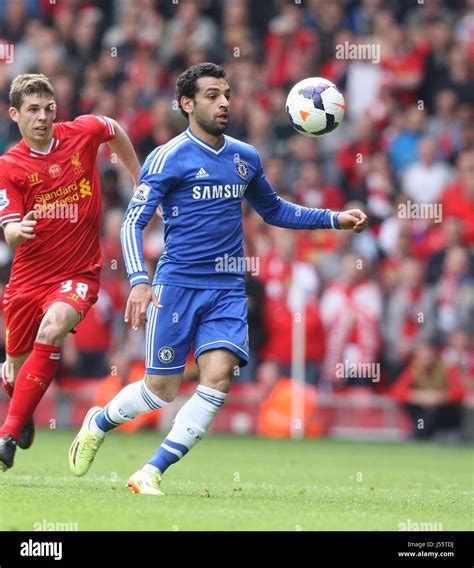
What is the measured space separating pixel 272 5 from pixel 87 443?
12790 mm

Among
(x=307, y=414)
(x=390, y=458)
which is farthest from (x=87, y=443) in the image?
Answer: (x=307, y=414)

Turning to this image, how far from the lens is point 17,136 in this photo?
19.1 metres

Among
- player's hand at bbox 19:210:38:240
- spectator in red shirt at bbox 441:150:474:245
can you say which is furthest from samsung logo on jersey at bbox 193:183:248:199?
spectator in red shirt at bbox 441:150:474:245

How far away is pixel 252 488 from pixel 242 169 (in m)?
2.28

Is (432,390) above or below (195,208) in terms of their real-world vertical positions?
below

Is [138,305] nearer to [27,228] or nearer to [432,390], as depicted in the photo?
[27,228]

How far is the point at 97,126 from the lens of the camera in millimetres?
9531

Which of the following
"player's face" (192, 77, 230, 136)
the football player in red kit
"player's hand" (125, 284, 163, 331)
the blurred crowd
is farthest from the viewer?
the blurred crowd

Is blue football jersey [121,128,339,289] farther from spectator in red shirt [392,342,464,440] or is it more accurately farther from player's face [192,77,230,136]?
spectator in red shirt [392,342,464,440]

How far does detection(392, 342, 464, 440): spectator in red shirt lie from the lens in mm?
15938

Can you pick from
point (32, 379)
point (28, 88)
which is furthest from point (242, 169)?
point (32, 379)

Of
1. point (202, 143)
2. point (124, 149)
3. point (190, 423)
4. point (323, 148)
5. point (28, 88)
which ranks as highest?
point (323, 148)

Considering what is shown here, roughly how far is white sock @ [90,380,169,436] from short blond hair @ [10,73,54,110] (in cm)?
205

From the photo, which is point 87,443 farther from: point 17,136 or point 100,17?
point 100,17
